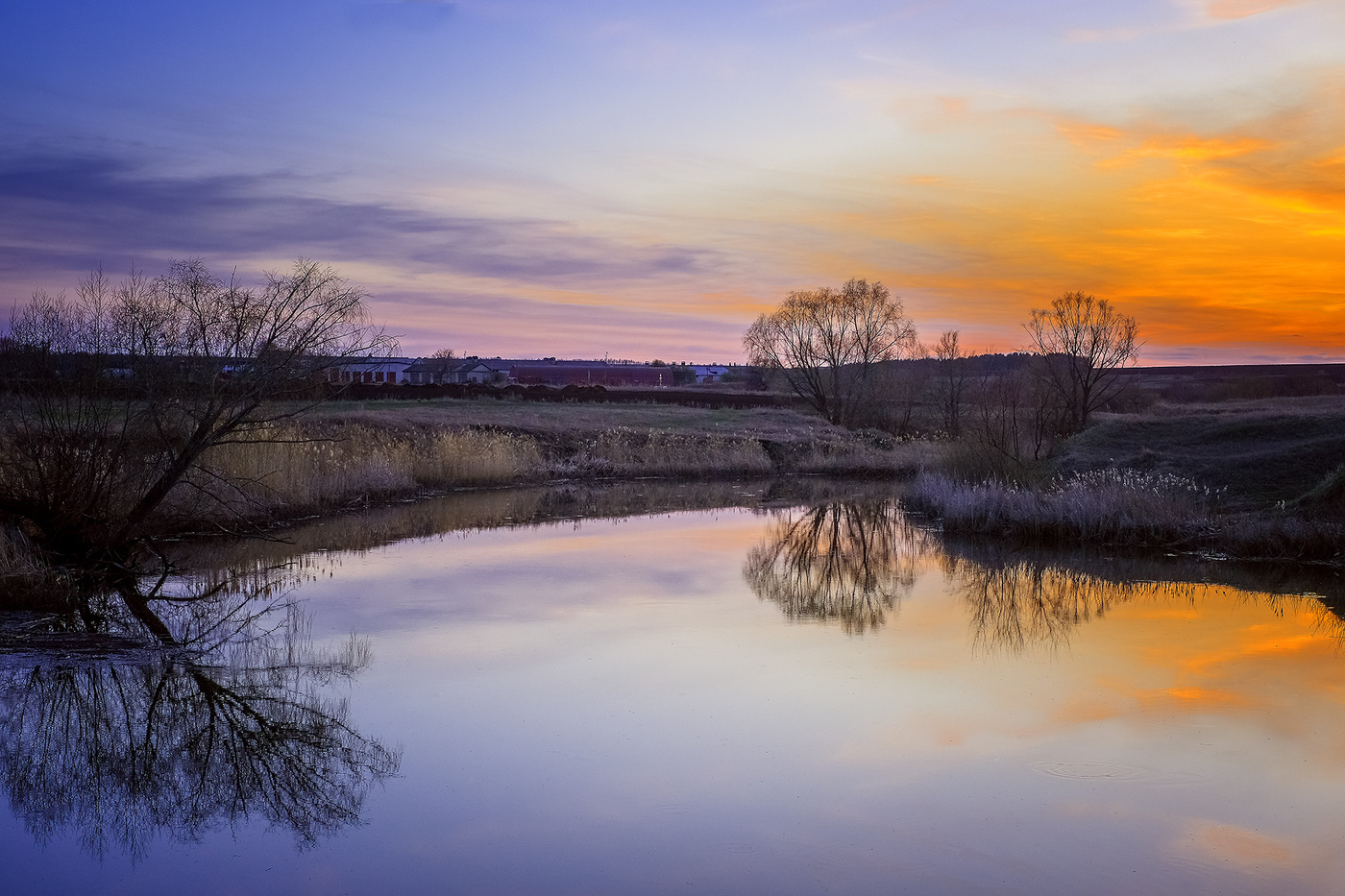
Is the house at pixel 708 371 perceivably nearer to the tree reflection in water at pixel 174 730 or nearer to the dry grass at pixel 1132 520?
the dry grass at pixel 1132 520

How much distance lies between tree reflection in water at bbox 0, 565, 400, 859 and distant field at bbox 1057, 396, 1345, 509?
1517 cm

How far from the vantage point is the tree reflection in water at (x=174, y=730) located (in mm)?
5953

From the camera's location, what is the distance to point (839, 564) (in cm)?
1562

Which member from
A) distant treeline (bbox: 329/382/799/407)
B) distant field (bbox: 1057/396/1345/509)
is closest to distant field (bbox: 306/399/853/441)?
distant treeline (bbox: 329/382/799/407)

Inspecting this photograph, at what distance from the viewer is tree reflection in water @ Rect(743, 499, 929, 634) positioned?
12.3 meters

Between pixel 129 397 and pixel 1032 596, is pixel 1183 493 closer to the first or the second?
pixel 1032 596

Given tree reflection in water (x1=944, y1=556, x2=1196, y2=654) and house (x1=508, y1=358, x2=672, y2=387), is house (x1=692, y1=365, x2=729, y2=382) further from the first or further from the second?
tree reflection in water (x1=944, y1=556, x2=1196, y2=654)

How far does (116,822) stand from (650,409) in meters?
43.2

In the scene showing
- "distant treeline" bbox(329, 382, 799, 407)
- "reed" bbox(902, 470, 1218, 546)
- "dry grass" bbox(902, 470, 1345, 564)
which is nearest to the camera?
"dry grass" bbox(902, 470, 1345, 564)

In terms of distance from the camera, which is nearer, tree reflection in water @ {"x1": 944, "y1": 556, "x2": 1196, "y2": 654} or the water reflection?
tree reflection in water @ {"x1": 944, "y1": 556, "x2": 1196, "y2": 654}

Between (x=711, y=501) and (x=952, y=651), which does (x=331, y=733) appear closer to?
(x=952, y=651)

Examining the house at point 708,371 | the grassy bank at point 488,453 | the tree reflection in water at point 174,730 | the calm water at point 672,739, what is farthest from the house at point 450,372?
the tree reflection in water at point 174,730

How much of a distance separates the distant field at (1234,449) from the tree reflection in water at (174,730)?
15.2 metres

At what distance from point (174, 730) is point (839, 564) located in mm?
10234
